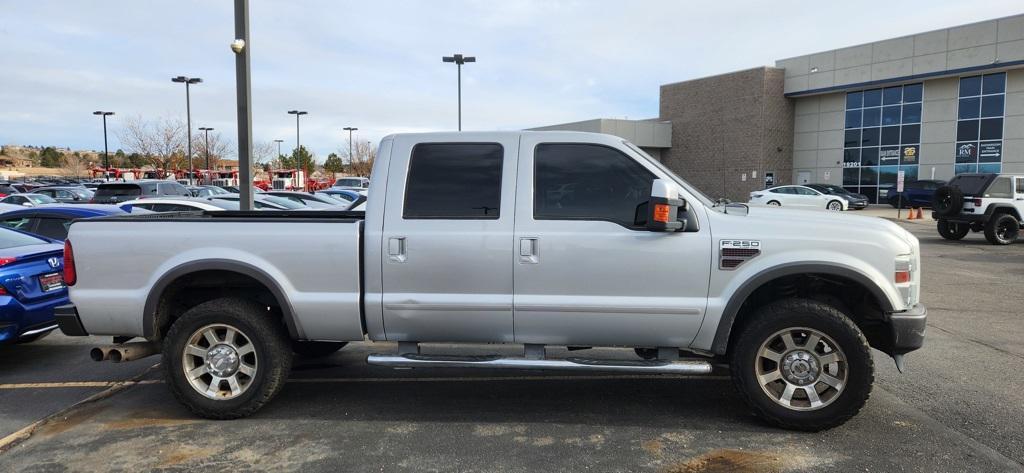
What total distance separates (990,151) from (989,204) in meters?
19.9

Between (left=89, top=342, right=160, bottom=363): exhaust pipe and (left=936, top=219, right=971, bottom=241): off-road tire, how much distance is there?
19.4 m

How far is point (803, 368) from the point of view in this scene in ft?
14.3

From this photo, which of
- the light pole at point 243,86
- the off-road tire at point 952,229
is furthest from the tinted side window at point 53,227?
the off-road tire at point 952,229

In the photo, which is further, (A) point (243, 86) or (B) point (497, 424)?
(A) point (243, 86)

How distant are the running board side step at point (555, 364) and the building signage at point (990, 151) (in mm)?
35995

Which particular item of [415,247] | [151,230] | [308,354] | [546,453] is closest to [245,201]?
[308,354]

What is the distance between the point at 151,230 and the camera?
184 inches

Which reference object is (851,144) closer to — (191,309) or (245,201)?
(245,201)

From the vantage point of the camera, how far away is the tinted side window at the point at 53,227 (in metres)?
9.37

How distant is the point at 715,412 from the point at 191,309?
12.4 ft

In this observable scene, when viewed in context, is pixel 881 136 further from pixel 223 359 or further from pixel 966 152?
pixel 223 359

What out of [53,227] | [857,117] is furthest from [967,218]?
[857,117]

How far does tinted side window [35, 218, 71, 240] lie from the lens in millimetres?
9367

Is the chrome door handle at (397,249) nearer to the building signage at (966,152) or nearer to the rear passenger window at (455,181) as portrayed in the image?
the rear passenger window at (455,181)
